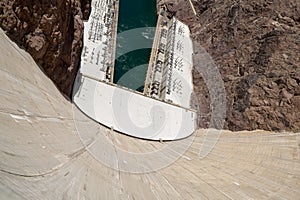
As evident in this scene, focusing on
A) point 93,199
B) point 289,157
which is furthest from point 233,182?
point 93,199

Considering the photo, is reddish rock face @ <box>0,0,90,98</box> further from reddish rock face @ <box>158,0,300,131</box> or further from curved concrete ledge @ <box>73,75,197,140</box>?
reddish rock face @ <box>158,0,300,131</box>

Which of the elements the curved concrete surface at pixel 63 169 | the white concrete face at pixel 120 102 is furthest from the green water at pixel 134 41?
the curved concrete surface at pixel 63 169

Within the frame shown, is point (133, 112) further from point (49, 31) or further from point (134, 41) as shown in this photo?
point (134, 41)

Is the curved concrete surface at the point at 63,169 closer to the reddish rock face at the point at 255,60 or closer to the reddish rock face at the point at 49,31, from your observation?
the reddish rock face at the point at 49,31

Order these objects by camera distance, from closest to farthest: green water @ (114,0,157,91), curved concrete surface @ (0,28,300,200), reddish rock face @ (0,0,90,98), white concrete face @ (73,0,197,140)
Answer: curved concrete surface @ (0,28,300,200) → reddish rock face @ (0,0,90,98) → white concrete face @ (73,0,197,140) → green water @ (114,0,157,91)

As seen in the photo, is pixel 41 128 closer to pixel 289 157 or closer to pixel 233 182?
pixel 233 182

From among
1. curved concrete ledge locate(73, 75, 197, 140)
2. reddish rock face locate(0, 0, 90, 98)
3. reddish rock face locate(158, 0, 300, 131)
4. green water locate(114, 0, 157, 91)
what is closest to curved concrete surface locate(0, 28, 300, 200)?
reddish rock face locate(0, 0, 90, 98)

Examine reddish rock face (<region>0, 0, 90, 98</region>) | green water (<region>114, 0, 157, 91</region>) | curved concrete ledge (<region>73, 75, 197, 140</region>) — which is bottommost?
curved concrete ledge (<region>73, 75, 197, 140</region>)
